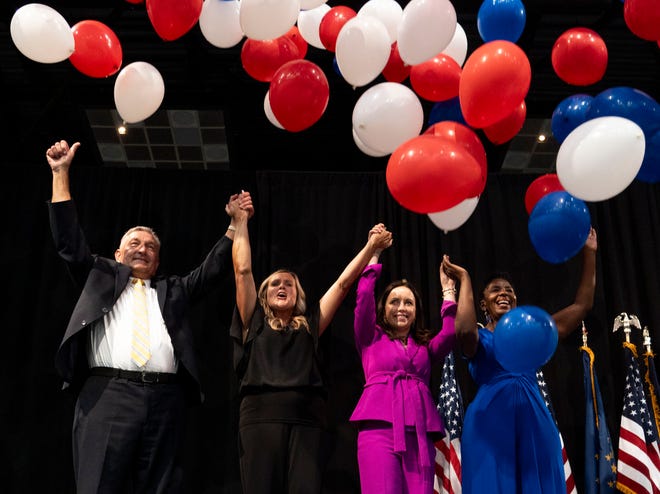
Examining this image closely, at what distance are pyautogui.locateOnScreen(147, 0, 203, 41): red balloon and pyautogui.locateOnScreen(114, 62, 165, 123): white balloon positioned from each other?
250 millimetres

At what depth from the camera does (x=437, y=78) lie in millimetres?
2676

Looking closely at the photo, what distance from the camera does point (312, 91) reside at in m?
2.65

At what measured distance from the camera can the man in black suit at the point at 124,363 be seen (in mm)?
2662

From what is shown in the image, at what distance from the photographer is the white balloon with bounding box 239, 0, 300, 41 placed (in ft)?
8.33

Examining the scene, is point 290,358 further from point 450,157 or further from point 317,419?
point 450,157

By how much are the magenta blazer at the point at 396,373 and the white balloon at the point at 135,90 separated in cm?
113

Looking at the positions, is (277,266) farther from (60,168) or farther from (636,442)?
(636,442)

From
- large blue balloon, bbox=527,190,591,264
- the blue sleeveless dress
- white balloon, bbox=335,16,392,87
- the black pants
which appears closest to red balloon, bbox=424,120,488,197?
large blue balloon, bbox=527,190,591,264

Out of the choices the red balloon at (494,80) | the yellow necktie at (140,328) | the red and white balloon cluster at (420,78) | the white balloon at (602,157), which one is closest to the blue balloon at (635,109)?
the red and white balloon cluster at (420,78)

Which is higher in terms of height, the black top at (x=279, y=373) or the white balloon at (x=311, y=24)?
the white balloon at (x=311, y=24)

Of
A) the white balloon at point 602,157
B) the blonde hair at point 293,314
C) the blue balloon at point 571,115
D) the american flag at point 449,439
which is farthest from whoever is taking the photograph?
the american flag at point 449,439

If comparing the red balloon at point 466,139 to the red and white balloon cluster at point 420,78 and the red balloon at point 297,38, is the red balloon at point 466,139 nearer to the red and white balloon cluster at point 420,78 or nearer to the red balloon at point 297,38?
the red and white balloon cluster at point 420,78

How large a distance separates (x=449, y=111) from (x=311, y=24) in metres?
0.70

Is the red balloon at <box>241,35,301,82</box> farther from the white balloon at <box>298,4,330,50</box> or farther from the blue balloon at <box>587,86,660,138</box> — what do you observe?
the blue balloon at <box>587,86,660,138</box>
